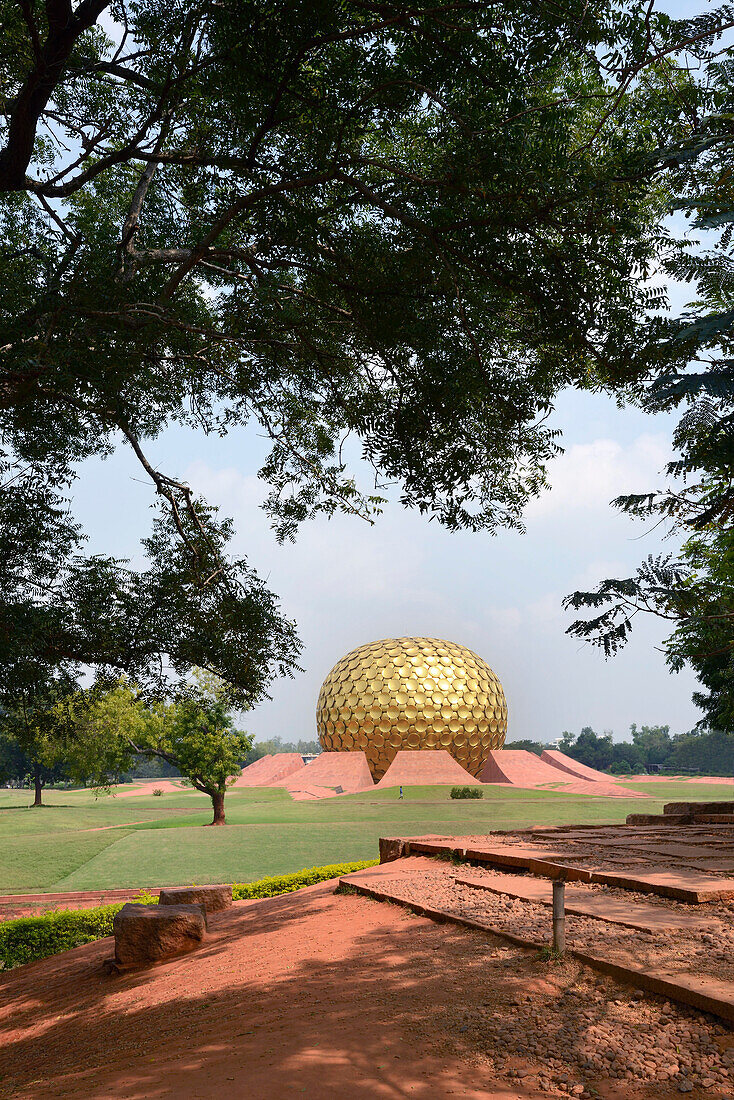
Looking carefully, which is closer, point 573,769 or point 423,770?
point 423,770

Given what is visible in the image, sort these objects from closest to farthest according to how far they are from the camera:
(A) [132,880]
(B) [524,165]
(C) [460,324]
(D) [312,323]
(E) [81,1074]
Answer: (E) [81,1074], (B) [524,165], (C) [460,324], (D) [312,323], (A) [132,880]

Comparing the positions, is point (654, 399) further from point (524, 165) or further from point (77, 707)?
point (77, 707)

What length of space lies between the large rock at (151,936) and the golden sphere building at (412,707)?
102 ft

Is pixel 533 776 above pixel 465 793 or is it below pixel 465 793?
below

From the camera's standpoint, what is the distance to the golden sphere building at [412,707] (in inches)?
1537

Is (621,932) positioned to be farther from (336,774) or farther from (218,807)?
(336,774)

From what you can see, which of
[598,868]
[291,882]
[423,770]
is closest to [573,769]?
[423,770]

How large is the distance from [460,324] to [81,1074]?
6.05 meters

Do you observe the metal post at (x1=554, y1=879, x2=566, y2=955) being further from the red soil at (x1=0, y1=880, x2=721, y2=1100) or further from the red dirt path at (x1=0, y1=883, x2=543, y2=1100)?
the red dirt path at (x1=0, y1=883, x2=543, y2=1100)

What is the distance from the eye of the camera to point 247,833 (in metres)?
21.7

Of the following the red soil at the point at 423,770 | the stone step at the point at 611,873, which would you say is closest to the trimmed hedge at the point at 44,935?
the stone step at the point at 611,873

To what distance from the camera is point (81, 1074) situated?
4.19m

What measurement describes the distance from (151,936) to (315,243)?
7433 millimetres

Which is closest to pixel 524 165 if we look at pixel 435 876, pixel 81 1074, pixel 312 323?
pixel 312 323
